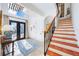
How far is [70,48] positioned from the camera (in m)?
1.77

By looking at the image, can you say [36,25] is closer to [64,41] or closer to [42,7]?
[42,7]

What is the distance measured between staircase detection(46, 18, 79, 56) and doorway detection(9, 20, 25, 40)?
17.1 inches

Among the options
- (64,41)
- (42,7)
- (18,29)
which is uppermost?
(42,7)

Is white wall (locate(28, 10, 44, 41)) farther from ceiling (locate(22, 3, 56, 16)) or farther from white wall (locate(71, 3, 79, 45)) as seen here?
white wall (locate(71, 3, 79, 45))

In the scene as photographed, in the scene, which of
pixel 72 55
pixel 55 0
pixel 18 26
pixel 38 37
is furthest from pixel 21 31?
pixel 72 55

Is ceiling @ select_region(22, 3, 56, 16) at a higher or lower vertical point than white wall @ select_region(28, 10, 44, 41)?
higher

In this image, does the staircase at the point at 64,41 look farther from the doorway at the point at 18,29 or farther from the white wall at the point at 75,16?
the doorway at the point at 18,29

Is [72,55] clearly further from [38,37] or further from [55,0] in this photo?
[55,0]

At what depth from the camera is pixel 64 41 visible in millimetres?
1811

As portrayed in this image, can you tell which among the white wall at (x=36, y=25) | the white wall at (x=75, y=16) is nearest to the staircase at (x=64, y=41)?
the white wall at (x=75, y=16)

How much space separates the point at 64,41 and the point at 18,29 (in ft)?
2.20

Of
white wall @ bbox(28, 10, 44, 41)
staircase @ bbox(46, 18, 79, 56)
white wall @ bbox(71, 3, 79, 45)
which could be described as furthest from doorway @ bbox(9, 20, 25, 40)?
white wall @ bbox(71, 3, 79, 45)

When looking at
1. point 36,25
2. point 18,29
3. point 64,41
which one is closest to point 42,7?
point 36,25

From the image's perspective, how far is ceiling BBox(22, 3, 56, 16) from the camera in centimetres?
181
